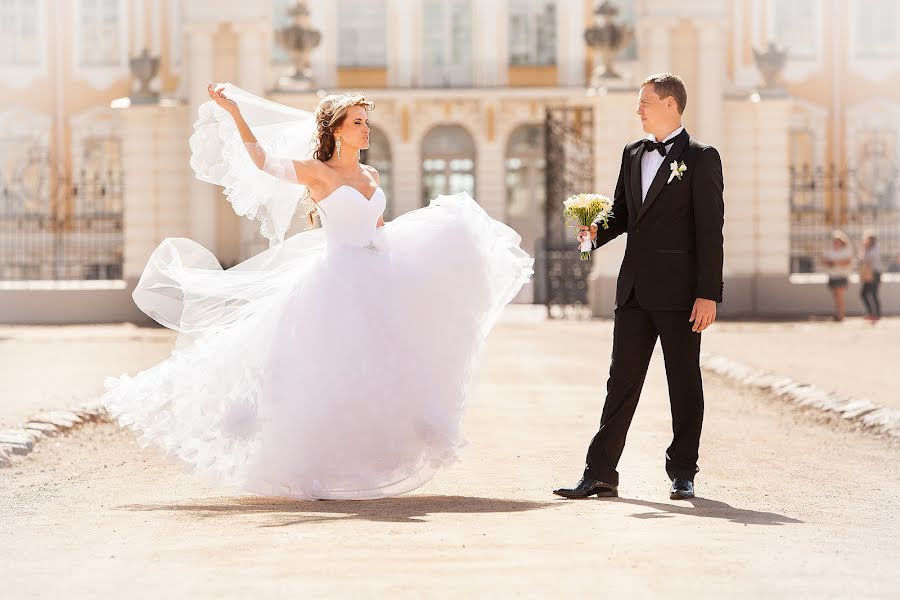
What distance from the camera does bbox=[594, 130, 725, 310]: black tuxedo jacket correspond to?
6945 mm

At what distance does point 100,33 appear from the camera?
41.8 m

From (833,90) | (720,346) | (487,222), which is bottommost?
(720,346)

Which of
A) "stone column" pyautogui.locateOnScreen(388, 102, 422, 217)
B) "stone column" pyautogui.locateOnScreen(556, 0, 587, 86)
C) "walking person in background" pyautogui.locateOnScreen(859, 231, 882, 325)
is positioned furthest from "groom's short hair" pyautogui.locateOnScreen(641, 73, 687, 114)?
"stone column" pyautogui.locateOnScreen(556, 0, 587, 86)

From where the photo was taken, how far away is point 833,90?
41.0m

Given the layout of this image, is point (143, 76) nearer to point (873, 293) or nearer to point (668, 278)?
point (873, 293)

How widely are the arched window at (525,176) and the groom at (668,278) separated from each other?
3413 cm

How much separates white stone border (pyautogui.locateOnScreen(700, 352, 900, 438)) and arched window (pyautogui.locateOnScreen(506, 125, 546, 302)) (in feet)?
82.9

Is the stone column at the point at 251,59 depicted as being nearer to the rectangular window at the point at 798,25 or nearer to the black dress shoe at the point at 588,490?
the black dress shoe at the point at 588,490

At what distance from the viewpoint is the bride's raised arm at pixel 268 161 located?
23.9 feet

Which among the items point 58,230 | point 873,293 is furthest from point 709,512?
point 58,230

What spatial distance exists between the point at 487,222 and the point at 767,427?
3990mm

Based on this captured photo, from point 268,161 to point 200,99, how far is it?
1749 centimetres

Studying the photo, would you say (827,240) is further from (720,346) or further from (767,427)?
(767,427)

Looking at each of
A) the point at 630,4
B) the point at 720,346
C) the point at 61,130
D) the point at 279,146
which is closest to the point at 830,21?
the point at 630,4
